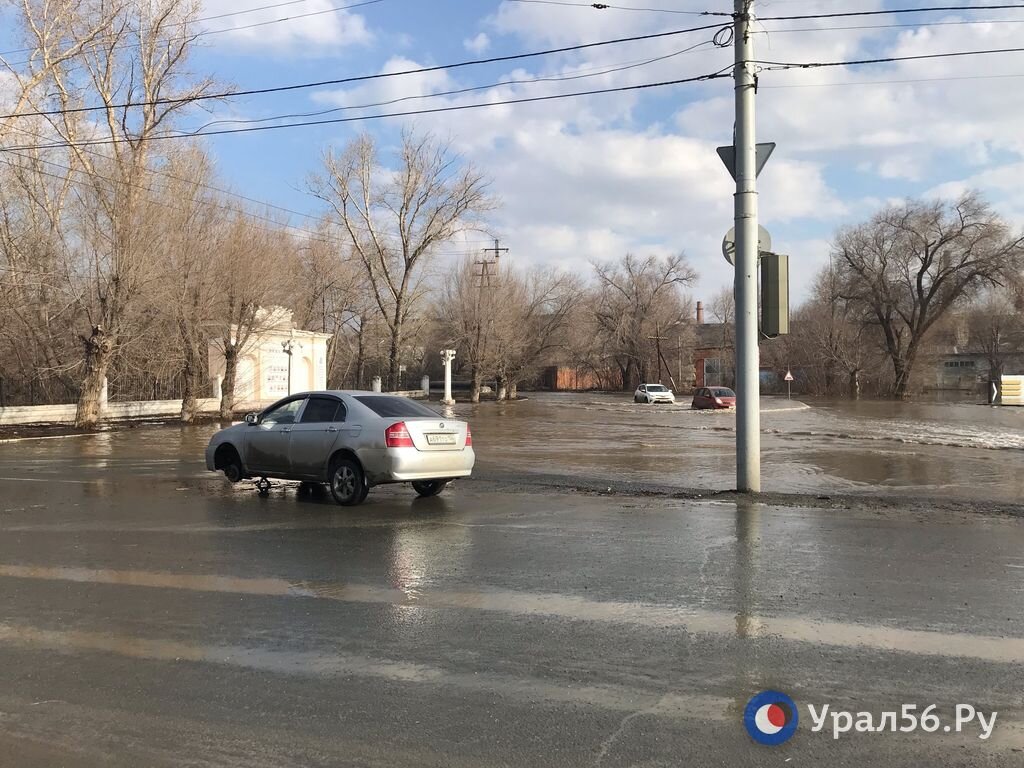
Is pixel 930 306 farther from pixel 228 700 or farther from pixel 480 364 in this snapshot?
pixel 228 700

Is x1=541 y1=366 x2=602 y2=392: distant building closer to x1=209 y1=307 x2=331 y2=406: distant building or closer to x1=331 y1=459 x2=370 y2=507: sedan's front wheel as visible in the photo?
x1=209 y1=307 x2=331 y2=406: distant building

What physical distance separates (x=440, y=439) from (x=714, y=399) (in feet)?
113

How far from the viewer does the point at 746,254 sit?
10906 mm

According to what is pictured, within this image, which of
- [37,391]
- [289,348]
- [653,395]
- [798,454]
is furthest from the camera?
[653,395]

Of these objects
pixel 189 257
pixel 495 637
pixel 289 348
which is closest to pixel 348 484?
pixel 495 637

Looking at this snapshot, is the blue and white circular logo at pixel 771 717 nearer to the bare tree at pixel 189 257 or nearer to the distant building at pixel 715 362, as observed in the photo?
the bare tree at pixel 189 257

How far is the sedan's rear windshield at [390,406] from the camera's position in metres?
10.5

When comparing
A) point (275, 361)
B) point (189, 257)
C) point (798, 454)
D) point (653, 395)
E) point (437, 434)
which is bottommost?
point (798, 454)

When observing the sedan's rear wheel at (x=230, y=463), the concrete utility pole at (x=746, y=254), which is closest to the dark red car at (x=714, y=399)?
the concrete utility pole at (x=746, y=254)

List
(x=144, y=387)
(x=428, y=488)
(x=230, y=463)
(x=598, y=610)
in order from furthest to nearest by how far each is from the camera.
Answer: (x=144, y=387) < (x=230, y=463) < (x=428, y=488) < (x=598, y=610)

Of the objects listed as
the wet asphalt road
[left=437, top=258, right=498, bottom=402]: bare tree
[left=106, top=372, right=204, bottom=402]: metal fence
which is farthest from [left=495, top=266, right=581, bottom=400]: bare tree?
the wet asphalt road

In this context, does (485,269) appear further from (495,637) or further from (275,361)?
(495,637)

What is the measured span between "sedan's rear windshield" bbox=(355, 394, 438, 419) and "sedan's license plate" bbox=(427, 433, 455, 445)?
0.41 m

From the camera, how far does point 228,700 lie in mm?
4012
